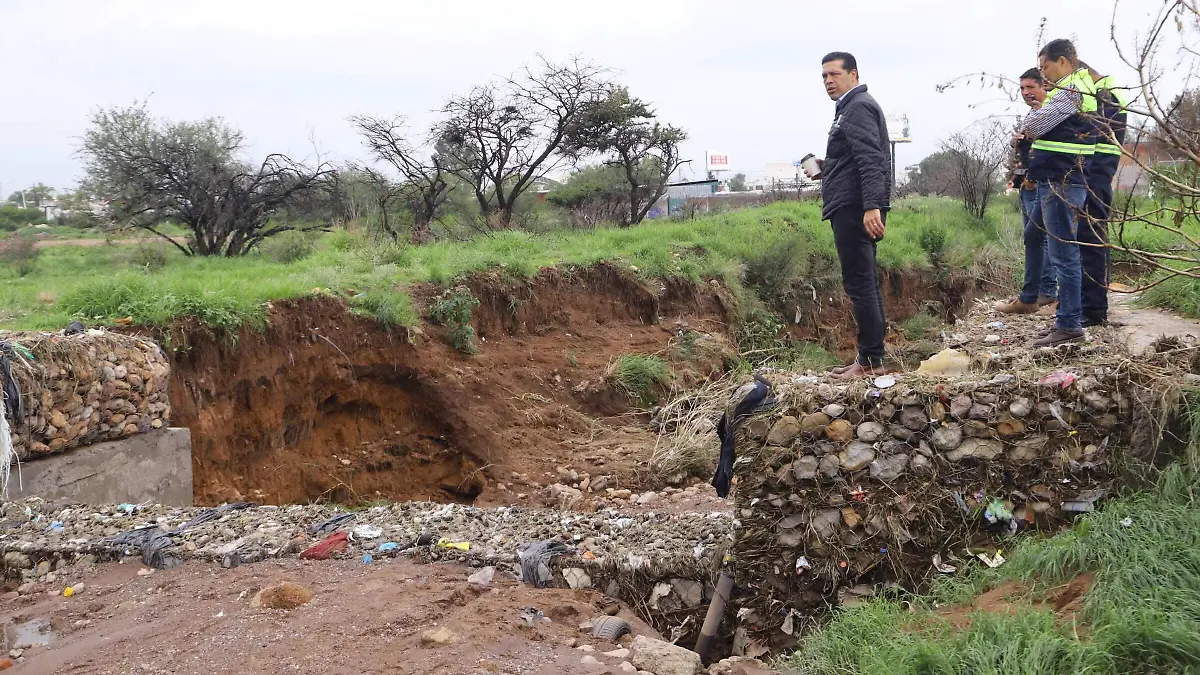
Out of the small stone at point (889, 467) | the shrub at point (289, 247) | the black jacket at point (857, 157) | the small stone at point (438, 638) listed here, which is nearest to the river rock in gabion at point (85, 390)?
the small stone at point (438, 638)

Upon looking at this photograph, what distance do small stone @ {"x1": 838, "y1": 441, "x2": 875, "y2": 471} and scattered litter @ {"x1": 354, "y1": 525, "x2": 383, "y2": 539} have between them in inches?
99.5

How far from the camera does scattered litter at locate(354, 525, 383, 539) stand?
4.51 meters

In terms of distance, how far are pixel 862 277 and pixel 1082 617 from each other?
2.18m

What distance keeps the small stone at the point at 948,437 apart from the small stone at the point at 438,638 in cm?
225

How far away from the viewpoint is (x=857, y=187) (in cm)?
441

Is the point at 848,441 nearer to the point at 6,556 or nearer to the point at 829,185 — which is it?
the point at 829,185

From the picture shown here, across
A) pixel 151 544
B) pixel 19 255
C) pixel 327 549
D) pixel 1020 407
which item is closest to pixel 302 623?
pixel 327 549

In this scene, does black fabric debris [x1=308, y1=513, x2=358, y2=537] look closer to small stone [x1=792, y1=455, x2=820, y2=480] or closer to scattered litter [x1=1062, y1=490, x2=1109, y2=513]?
small stone [x1=792, y1=455, x2=820, y2=480]

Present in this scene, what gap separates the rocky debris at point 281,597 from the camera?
3670 mm

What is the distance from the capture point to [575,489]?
7340 millimetres

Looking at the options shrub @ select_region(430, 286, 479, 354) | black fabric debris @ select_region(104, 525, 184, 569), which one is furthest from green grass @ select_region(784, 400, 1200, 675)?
shrub @ select_region(430, 286, 479, 354)

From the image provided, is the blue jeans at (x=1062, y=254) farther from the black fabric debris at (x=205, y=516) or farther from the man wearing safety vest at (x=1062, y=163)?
the black fabric debris at (x=205, y=516)

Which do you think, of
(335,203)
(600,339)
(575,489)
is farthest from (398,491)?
(335,203)

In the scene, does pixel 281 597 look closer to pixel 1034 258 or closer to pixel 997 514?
pixel 997 514
